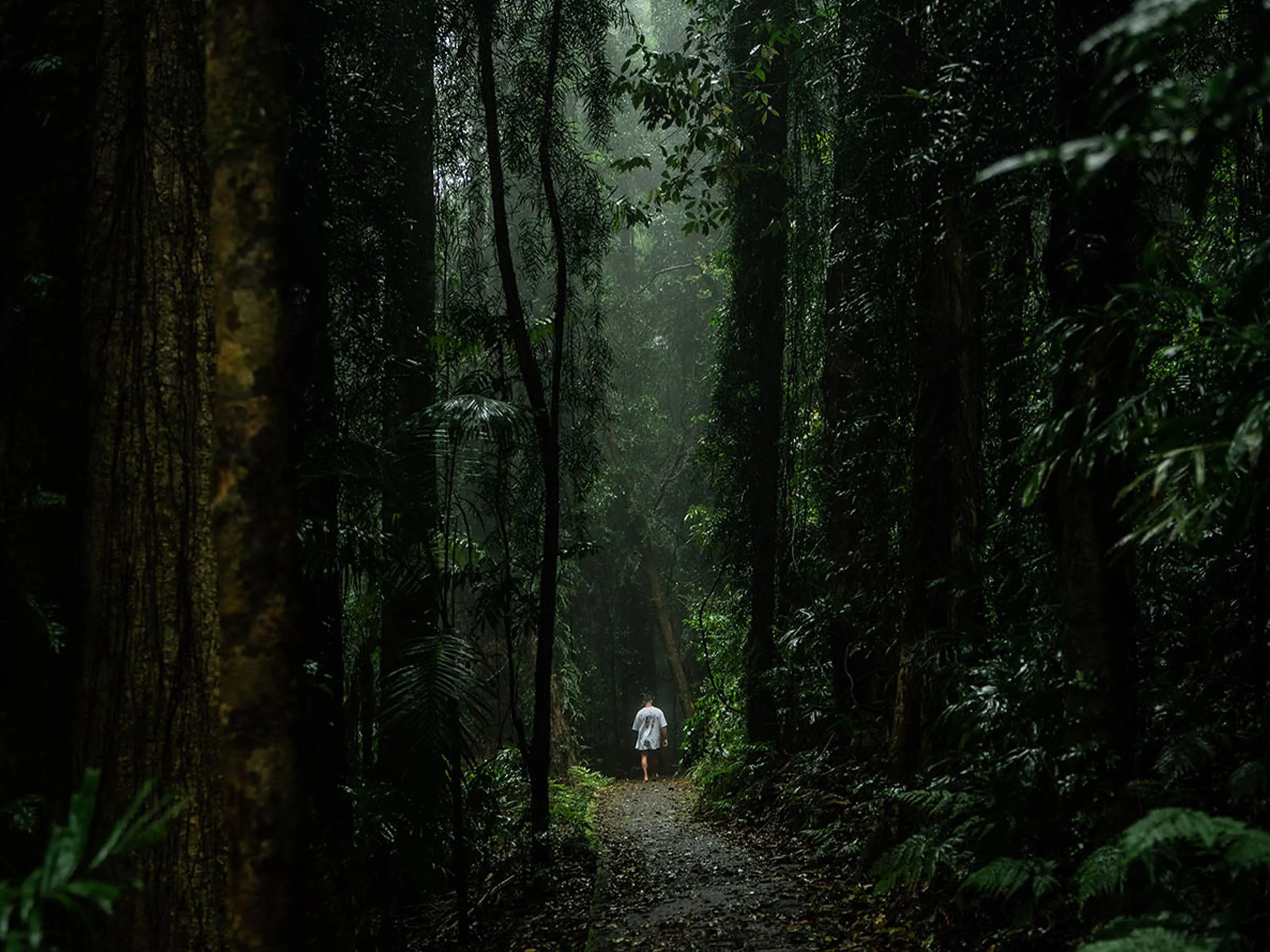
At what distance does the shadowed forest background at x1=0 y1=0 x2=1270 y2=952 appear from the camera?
2.60 metres

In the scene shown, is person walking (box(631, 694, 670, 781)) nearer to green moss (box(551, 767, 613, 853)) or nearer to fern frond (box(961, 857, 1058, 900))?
green moss (box(551, 767, 613, 853))

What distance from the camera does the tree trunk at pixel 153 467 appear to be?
3.23 metres

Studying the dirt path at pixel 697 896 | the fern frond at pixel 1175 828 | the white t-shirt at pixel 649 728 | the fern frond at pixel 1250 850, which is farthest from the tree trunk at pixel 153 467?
the white t-shirt at pixel 649 728

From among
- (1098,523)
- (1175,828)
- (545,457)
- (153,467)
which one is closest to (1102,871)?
(1175,828)

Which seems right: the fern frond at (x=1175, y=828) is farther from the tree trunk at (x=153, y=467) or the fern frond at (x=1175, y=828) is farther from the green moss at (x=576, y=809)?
the green moss at (x=576, y=809)

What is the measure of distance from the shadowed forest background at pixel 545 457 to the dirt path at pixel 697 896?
365 mm

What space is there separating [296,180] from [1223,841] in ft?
16.3

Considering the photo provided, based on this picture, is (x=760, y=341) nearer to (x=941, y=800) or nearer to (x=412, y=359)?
(x=412, y=359)

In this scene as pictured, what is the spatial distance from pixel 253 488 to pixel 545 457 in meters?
5.15

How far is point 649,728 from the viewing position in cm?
2289

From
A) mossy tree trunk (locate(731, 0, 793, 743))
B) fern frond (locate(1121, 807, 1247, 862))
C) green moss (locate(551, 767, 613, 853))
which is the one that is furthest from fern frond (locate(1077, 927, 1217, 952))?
mossy tree trunk (locate(731, 0, 793, 743))

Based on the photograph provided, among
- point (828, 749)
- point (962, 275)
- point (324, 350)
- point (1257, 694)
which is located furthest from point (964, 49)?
point (828, 749)

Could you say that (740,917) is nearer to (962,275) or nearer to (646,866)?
(646,866)

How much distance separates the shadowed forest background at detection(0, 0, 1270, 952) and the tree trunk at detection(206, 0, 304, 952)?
1 cm
